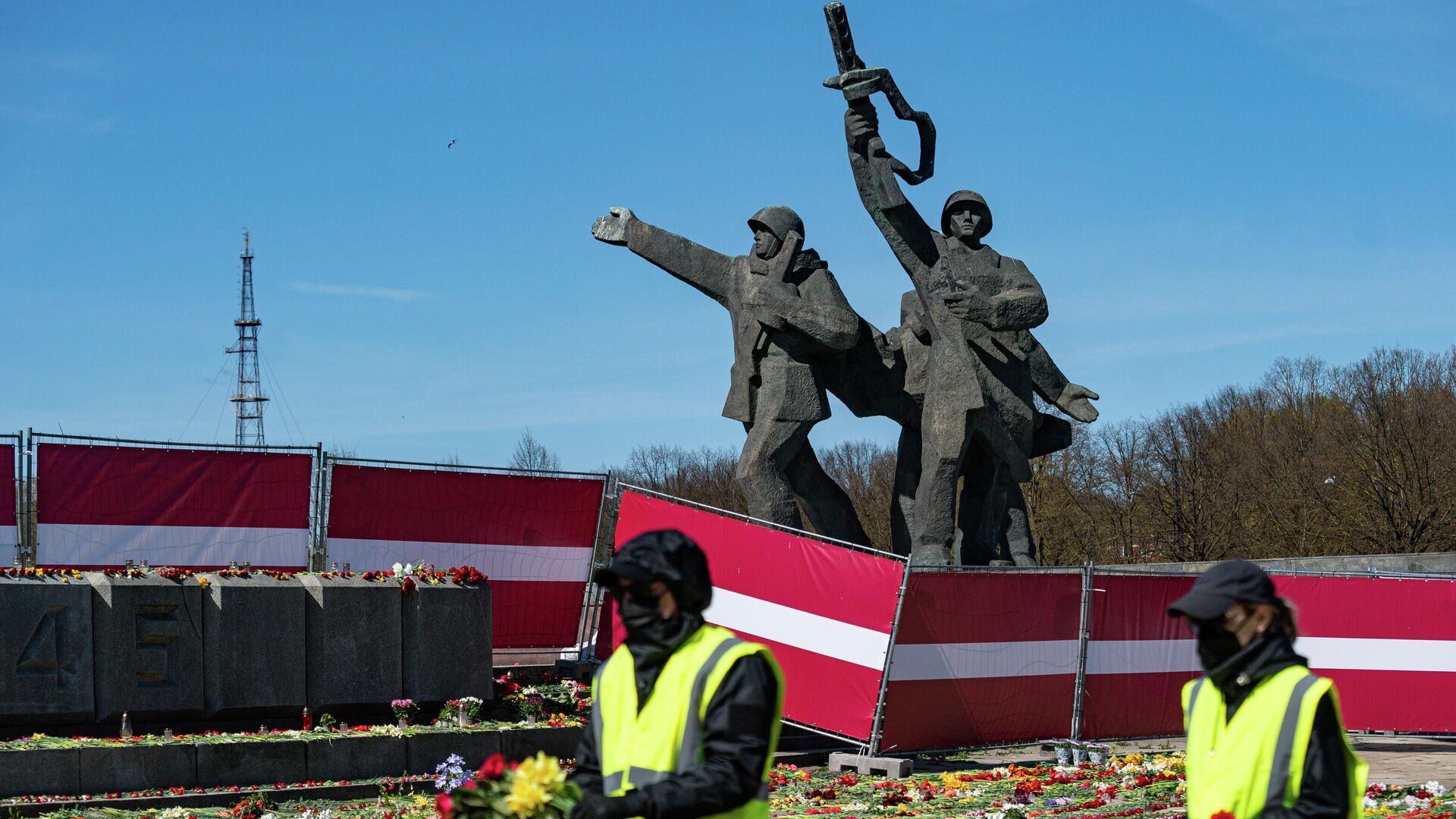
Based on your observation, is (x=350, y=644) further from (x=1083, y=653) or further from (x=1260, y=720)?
(x=1260, y=720)

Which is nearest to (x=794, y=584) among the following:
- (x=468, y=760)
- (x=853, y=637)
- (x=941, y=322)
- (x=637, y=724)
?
(x=853, y=637)

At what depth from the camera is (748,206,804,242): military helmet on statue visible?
16500mm

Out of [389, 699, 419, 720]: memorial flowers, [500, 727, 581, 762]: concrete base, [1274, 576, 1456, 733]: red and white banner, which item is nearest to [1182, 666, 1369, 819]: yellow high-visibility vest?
[500, 727, 581, 762]: concrete base

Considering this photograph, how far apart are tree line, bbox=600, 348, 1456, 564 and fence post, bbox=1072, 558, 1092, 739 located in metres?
19.8

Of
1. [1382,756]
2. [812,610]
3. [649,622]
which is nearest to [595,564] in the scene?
[812,610]

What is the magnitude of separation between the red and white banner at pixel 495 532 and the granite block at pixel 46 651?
4.65m

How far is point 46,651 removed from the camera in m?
11.6

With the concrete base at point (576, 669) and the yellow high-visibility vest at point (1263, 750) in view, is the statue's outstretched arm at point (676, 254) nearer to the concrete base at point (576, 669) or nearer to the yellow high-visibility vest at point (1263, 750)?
the concrete base at point (576, 669)

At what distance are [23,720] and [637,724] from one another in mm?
8643

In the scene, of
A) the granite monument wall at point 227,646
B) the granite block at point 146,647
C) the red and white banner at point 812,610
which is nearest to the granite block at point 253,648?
the granite monument wall at point 227,646

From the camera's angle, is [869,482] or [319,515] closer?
[319,515]

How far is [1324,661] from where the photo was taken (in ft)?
46.9

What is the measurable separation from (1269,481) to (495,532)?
27568 millimetres

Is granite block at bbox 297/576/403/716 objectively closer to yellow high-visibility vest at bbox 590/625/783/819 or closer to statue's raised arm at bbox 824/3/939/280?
statue's raised arm at bbox 824/3/939/280
